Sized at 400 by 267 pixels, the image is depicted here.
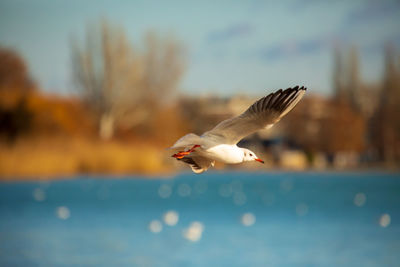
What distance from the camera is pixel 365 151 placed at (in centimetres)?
4747

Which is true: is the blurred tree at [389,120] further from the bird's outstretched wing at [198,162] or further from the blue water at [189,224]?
the bird's outstretched wing at [198,162]

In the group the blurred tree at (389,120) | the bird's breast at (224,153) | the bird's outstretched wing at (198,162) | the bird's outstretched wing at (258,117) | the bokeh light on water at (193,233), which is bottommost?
the bird's breast at (224,153)

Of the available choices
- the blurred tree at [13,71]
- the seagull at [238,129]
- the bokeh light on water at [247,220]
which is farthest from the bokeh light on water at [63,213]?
the blurred tree at [13,71]

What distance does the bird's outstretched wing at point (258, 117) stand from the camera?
206 inches

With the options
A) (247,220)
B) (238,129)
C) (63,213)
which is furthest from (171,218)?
(238,129)

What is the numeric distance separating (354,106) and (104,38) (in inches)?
900

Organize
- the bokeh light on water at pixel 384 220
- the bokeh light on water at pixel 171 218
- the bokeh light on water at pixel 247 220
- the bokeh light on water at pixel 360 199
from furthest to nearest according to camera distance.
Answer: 1. the bokeh light on water at pixel 360 199
2. the bokeh light on water at pixel 384 220
3. the bokeh light on water at pixel 247 220
4. the bokeh light on water at pixel 171 218

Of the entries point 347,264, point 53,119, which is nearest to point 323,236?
point 347,264

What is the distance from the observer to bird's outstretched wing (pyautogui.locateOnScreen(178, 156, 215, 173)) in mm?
5688

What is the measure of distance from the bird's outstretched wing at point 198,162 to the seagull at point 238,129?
20cm

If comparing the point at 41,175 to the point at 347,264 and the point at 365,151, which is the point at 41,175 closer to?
the point at 347,264

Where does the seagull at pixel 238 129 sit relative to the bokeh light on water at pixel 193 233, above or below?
below

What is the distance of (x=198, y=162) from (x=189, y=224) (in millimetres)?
14190

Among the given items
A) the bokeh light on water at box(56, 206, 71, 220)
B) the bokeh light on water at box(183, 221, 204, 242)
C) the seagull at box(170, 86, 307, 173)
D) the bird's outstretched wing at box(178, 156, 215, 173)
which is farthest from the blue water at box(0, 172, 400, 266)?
the seagull at box(170, 86, 307, 173)
